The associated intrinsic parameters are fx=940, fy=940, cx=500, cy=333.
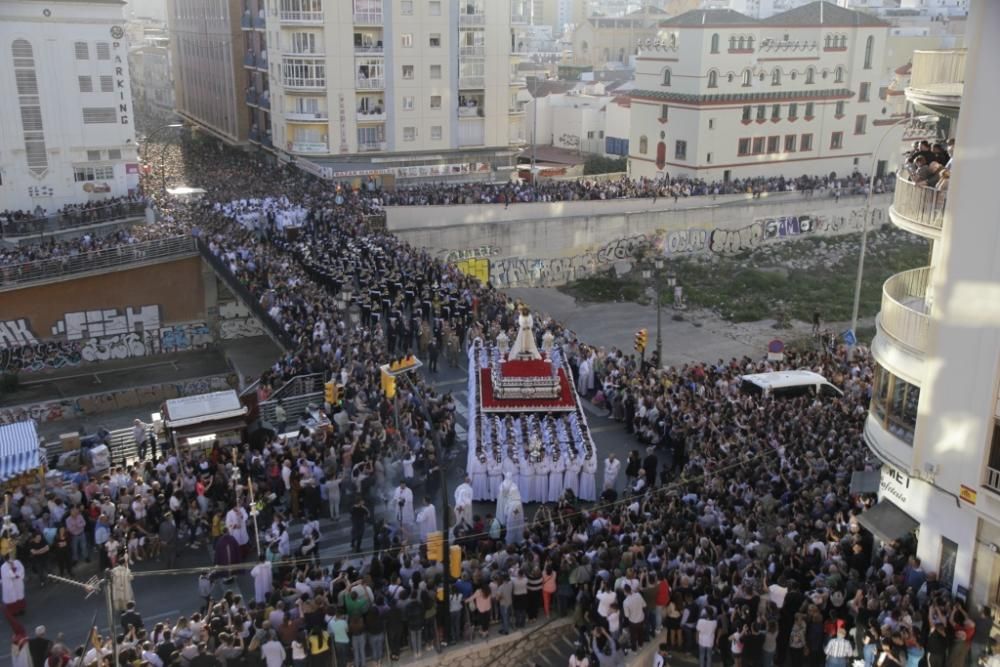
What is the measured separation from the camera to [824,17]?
63719mm

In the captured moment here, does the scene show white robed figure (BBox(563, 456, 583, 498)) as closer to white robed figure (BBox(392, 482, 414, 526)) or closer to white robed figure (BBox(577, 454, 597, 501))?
white robed figure (BBox(577, 454, 597, 501))

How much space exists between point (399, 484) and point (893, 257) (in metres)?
48.0

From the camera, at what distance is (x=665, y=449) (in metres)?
23.4

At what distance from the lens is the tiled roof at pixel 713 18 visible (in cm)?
5978

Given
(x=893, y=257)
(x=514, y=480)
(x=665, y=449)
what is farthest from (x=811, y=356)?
(x=893, y=257)

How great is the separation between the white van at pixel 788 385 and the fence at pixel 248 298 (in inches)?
555

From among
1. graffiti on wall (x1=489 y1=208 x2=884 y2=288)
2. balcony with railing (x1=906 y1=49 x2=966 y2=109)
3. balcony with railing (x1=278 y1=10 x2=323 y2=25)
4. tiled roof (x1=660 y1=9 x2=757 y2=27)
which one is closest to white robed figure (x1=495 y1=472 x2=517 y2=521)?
balcony with railing (x1=906 y1=49 x2=966 y2=109)

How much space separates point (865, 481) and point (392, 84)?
47633mm

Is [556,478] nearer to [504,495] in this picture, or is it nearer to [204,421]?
[504,495]

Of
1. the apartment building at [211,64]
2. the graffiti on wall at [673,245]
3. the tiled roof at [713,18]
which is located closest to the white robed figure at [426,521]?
the graffiti on wall at [673,245]

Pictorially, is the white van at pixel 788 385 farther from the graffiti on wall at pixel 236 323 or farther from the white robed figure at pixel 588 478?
the graffiti on wall at pixel 236 323

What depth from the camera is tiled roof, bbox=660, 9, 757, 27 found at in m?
59.8

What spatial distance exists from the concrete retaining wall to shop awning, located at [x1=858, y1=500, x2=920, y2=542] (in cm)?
3172

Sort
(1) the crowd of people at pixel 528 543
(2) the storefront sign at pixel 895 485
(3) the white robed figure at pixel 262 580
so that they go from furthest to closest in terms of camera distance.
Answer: (2) the storefront sign at pixel 895 485 → (3) the white robed figure at pixel 262 580 → (1) the crowd of people at pixel 528 543
